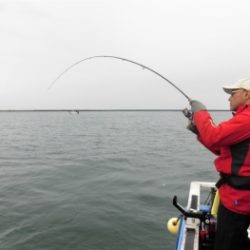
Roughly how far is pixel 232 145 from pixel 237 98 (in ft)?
1.65

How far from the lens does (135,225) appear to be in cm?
872

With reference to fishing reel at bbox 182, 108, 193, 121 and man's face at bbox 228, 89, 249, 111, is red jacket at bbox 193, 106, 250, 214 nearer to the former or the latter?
man's face at bbox 228, 89, 249, 111

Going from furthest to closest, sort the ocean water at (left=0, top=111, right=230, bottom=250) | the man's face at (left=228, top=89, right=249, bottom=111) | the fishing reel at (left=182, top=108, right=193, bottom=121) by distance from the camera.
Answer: the ocean water at (left=0, top=111, right=230, bottom=250), the fishing reel at (left=182, top=108, right=193, bottom=121), the man's face at (left=228, top=89, right=249, bottom=111)

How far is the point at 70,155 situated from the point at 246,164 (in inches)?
751

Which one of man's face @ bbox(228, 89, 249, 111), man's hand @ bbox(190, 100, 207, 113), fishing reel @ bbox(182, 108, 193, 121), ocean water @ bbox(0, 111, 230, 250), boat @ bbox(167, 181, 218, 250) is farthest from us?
ocean water @ bbox(0, 111, 230, 250)

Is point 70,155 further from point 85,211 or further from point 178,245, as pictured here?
point 178,245

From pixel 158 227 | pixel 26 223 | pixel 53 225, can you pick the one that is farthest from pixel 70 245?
pixel 158 227

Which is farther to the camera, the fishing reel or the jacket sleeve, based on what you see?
the fishing reel

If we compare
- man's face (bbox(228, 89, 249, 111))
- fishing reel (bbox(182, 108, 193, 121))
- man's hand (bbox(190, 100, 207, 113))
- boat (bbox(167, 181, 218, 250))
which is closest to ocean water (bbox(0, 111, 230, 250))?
boat (bbox(167, 181, 218, 250))

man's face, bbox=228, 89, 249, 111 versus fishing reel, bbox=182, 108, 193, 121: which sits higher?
man's face, bbox=228, 89, 249, 111

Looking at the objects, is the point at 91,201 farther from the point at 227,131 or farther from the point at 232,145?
the point at 227,131

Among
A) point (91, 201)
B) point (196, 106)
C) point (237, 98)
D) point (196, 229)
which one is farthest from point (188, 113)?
point (91, 201)

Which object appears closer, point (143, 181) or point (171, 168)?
point (143, 181)

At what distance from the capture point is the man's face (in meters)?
3.33
